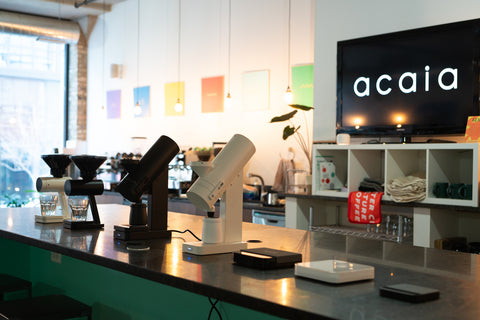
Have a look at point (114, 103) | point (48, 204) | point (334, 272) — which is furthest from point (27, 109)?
point (334, 272)

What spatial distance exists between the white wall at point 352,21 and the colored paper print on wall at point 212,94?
227 centimetres

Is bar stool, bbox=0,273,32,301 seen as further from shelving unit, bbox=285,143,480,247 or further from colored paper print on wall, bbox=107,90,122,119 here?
colored paper print on wall, bbox=107,90,122,119

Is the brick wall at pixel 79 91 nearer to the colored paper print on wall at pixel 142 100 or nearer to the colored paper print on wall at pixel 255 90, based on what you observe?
the colored paper print on wall at pixel 142 100

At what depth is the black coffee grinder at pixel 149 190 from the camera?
2393 millimetres

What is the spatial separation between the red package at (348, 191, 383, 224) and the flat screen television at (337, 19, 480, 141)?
21.3 inches

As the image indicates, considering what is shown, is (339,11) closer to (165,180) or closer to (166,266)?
(165,180)

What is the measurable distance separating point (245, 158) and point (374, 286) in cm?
76

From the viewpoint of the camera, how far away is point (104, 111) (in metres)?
9.05

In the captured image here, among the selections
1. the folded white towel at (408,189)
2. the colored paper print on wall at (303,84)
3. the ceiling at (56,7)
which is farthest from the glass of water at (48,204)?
the ceiling at (56,7)

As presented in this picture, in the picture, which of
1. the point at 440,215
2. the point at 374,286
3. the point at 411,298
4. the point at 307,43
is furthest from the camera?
the point at 307,43

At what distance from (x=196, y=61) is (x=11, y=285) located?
15.6 ft

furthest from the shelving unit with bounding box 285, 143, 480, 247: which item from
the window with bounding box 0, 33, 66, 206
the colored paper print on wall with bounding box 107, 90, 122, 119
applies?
the window with bounding box 0, 33, 66, 206

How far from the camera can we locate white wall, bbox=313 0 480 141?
3.92 meters

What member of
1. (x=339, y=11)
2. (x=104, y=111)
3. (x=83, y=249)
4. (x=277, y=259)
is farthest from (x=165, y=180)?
(x=104, y=111)
